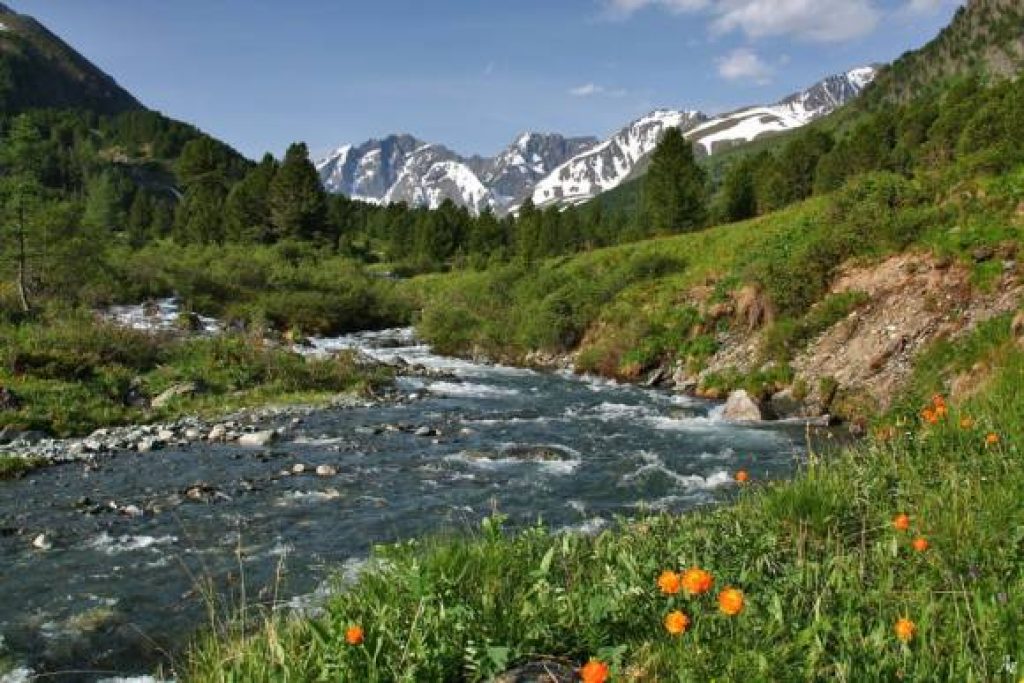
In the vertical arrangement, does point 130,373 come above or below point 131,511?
above

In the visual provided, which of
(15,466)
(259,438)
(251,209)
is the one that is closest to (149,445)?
(259,438)

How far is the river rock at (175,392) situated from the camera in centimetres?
2189

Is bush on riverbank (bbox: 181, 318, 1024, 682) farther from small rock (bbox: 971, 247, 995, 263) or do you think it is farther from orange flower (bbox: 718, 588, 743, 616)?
small rock (bbox: 971, 247, 995, 263)

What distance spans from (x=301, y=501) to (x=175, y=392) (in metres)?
11.0

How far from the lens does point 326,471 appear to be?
1562 cm

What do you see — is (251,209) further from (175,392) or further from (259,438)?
(259,438)

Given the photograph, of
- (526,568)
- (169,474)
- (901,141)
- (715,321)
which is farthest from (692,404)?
(901,141)

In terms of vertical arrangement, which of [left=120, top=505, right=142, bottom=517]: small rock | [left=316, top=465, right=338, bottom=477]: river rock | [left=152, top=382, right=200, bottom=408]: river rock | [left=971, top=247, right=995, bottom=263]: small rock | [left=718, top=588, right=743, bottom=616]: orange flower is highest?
[left=971, top=247, right=995, bottom=263]: small rock

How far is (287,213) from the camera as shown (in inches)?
3273

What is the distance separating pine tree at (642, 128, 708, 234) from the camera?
62344 mm

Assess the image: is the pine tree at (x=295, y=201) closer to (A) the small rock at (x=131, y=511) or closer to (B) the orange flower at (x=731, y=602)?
(A) the small rock at (x=131, y=511)

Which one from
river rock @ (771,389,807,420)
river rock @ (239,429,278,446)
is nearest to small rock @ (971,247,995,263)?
river rock @ (771,389,807,420)

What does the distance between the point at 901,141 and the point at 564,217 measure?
36.1 m

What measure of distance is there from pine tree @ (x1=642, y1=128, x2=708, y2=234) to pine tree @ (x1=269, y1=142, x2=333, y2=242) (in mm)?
37446
